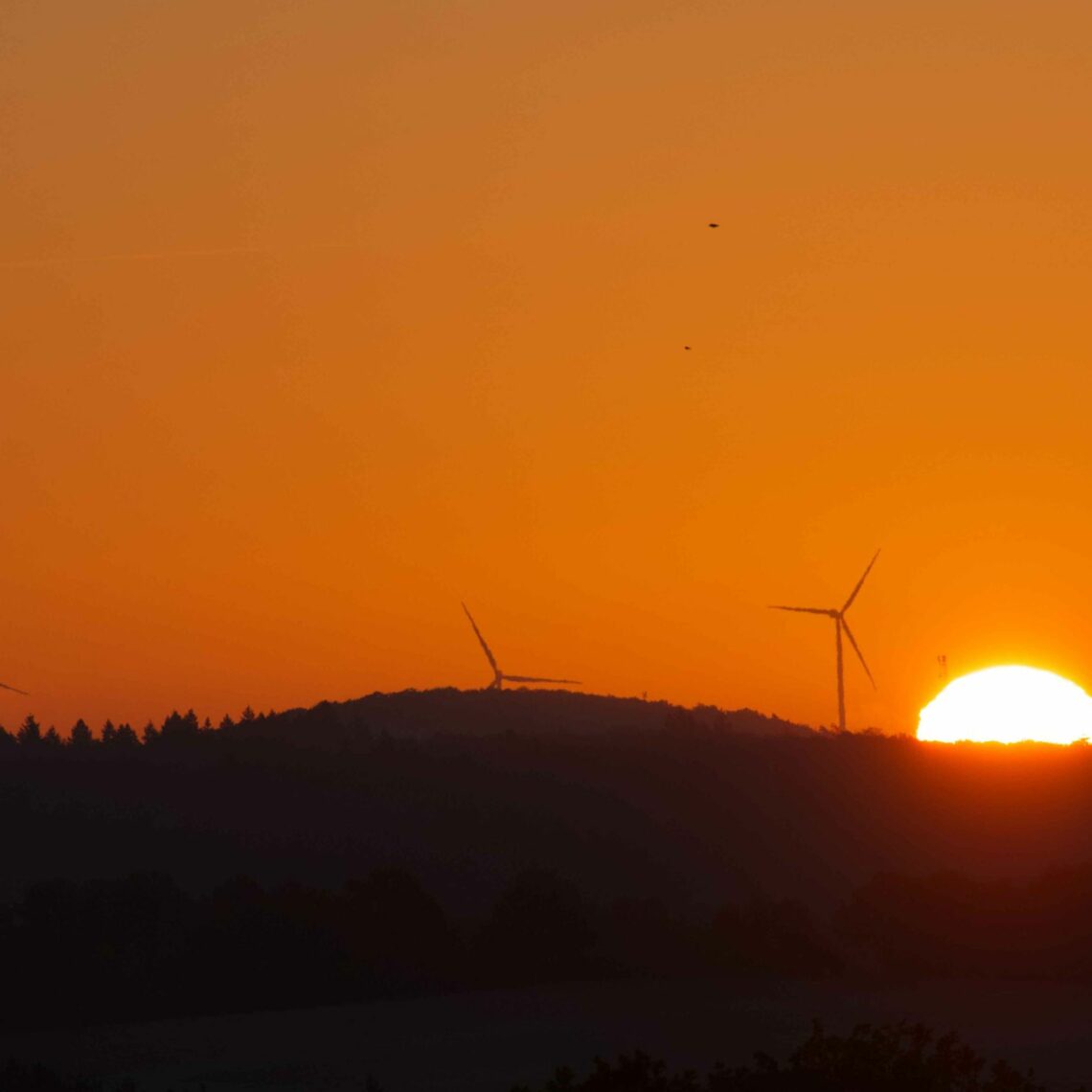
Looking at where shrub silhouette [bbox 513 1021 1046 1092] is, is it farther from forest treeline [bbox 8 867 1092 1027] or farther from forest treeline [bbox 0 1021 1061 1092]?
forest treeline [bbox 8 867 1092 1027]

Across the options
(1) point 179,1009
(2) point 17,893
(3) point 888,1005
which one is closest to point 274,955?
(1) point 179,1009

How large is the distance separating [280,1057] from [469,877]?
318ft

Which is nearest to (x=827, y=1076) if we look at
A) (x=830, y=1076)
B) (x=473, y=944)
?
(x=830, y=1076)

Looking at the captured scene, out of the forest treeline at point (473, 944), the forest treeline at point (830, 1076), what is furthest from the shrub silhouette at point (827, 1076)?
the forest treeline at point (473, 944)

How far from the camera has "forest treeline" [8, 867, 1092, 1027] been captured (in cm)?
12381

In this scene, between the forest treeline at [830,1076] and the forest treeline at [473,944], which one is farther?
the forest treeline at [473,944]

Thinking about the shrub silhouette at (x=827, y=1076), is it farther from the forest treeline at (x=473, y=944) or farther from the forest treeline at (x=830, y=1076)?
the forest treeline at (x=473, y=944)

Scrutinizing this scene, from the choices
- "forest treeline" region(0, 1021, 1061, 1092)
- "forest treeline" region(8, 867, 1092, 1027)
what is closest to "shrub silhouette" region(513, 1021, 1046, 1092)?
"forest treeline" region(0, 1021, 1061, 1092)

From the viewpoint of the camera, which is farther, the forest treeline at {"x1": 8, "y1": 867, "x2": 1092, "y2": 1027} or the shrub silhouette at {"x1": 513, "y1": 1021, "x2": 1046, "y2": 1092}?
the forest treeline at {"x1": 8, "y1": 867, "x2": 1092, "y2": 1027}

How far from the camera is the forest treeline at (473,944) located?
123812mm

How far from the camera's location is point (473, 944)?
130625mm

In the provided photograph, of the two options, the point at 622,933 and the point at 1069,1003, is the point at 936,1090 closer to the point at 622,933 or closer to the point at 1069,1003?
the point at 1069,1003

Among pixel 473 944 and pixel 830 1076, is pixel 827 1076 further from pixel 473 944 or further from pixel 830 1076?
pixel 473 944

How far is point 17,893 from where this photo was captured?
188 meters
